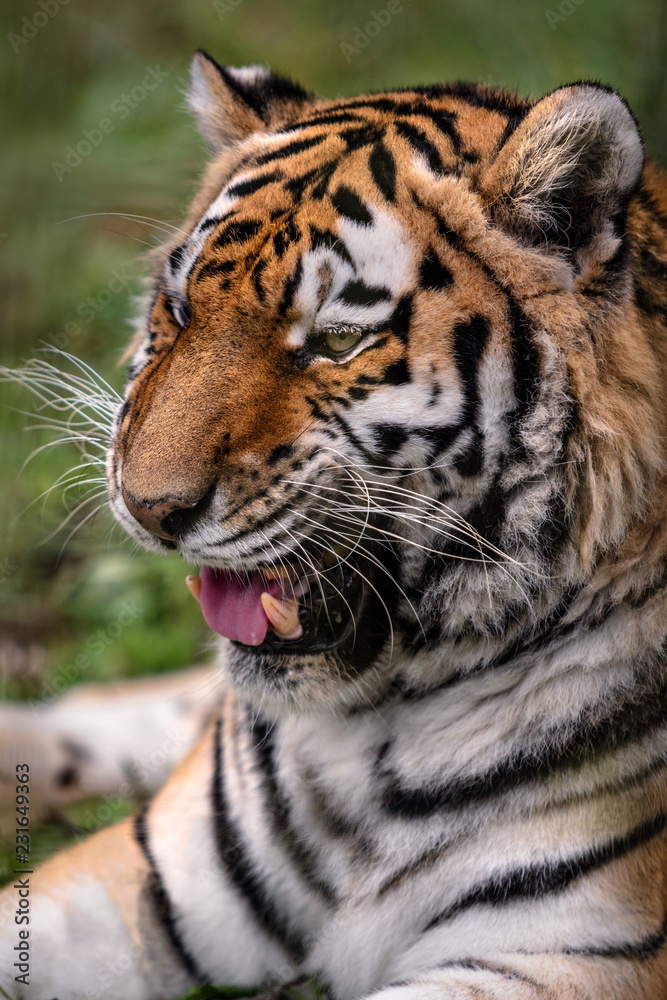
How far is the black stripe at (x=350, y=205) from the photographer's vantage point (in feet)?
2.99

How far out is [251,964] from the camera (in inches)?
45.7

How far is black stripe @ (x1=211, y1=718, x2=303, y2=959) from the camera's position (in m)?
1.14

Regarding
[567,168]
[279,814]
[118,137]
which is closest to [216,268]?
[567,168]

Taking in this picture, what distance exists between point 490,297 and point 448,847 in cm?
58

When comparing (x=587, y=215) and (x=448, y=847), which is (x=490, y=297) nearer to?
(x=587, y=215)

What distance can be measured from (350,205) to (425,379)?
19 cm

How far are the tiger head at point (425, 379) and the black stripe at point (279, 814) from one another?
26 centimetres

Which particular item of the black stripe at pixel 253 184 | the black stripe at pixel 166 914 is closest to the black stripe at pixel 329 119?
the black stripe at pixel 253 184

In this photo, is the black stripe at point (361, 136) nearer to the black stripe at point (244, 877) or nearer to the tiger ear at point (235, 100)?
the tiger ear at point (235, 100)

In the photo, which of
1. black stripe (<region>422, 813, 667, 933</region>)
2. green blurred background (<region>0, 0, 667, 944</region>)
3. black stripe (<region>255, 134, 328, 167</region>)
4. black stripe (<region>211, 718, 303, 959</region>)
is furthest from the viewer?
black stripe (<region>211, 718, 303, 959</region>)

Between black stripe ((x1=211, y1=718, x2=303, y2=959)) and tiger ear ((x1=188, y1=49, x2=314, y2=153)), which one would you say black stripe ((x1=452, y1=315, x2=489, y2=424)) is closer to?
tiger ear ((x1=188, y1=49, x2=314, y2=153))

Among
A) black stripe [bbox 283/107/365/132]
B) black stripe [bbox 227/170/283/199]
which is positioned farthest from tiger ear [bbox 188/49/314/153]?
black stripe [bbox 227/170/283/199]

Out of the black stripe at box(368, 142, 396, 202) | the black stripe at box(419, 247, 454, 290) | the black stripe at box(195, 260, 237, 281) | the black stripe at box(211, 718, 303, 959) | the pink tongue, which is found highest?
the black stripe at box(368, 142, 396, 202)

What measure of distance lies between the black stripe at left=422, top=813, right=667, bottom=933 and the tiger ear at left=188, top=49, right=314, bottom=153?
94 centimetres
